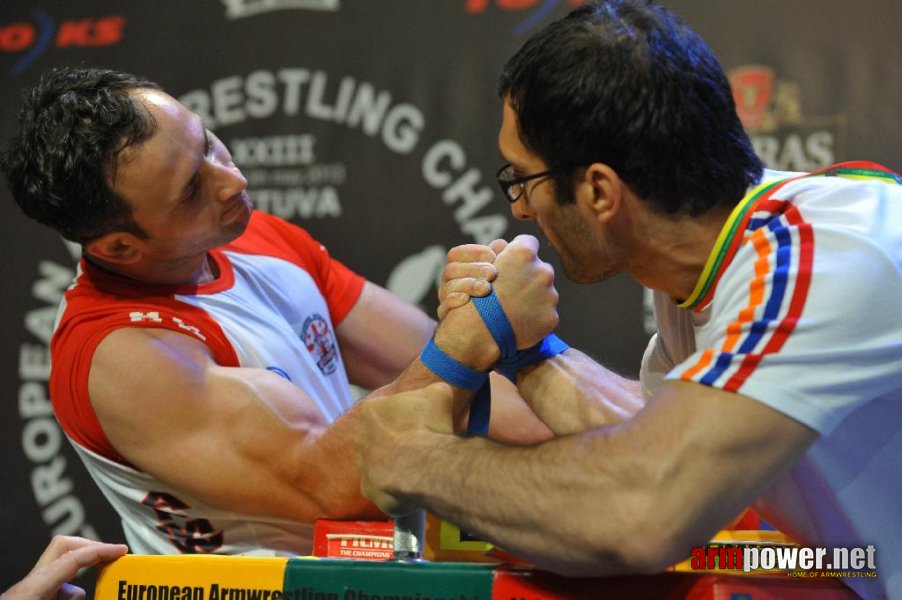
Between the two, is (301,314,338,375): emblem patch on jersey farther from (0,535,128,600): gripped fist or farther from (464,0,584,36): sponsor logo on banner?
(464,0,584,36): sponsor logo on banner

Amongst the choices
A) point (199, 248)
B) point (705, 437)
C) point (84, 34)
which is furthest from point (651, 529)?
point (84, 34)

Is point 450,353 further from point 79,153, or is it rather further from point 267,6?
point 267,6

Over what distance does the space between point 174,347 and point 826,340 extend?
47.7 inches

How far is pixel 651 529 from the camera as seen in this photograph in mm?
939

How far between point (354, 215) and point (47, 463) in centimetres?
114

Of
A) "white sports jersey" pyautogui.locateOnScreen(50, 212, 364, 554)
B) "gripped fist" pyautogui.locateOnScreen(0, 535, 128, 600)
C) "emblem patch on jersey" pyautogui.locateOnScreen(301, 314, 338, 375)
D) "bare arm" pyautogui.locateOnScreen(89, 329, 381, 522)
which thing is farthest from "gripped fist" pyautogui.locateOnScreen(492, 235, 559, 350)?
"emblem patch on jersey" pyautogui.locateOnScreen(301, 314, 338, 375)

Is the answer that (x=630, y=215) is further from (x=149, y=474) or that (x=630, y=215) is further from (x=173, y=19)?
(x=173, y=19)

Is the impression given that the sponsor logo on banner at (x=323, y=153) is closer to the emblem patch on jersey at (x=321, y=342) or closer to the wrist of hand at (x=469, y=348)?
the emblem patch on jersey at (x=321, y=342)

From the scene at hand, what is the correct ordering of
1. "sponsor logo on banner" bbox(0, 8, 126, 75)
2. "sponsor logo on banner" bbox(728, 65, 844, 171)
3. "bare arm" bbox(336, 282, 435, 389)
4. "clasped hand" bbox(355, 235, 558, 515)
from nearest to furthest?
"clasped hand" bbox(355, 235, 558, 515) < "bare arm" bbox(336, 282, 435, 389) < "sponsor logo on banner" bbox(728, 65, 844, 171) < "sponsor logo on banner" bbox(0, 8, 126, 75)

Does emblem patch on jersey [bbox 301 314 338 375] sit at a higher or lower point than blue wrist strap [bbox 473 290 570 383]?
higher

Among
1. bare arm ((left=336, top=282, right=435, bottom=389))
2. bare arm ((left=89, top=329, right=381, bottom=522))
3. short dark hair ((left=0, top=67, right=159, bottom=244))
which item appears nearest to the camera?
bare arm ((left=89, top=329, right=381, bottom=522))

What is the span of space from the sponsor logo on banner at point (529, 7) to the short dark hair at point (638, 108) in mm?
1384

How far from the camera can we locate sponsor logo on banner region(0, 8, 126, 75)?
2.99 meters

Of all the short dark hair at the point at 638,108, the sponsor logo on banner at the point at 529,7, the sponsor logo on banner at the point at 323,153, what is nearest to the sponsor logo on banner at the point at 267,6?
the sponsor logo on banner at the point at 323,153
